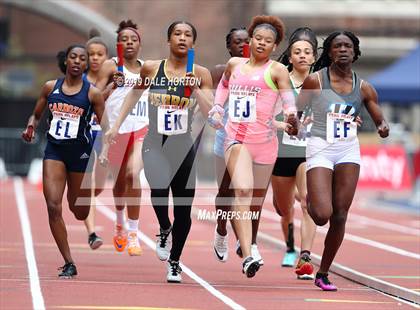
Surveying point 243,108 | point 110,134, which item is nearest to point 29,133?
point 110,134

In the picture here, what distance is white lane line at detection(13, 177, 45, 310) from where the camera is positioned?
11.4m

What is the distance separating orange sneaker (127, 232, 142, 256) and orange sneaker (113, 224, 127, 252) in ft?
2.03

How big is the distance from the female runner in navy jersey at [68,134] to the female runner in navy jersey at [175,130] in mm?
721

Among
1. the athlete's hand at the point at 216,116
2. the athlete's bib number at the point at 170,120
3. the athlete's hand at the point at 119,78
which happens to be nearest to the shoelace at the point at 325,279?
the athlete's hand at the point at 216,116

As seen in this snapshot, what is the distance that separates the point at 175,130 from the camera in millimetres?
13562

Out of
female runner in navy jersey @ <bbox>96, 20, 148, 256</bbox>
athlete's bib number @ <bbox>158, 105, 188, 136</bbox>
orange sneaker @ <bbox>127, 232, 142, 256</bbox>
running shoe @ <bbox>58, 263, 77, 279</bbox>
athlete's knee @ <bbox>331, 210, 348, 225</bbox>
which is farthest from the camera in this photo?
female runner in navy jersey @ <bbox>96, 20, 148, 256</bbox>

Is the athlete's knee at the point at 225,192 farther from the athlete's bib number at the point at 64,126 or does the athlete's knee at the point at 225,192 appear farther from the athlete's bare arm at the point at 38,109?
the athlete's bare arm at the point at 38,109

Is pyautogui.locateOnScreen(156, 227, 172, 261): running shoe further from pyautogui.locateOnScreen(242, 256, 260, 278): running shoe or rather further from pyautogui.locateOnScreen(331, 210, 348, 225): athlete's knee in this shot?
pyautogui.locateOnScreen(331, 210, 348, 225): athlete's knee

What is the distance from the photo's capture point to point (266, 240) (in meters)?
19.9

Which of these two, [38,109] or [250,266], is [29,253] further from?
[250,266]

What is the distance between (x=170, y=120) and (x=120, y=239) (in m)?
3.13

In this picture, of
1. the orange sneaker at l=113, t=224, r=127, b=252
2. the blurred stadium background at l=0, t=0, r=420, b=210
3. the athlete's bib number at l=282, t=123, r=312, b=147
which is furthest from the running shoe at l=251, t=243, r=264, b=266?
the blurred stadium background at l=0, t=0, r=420, b=210

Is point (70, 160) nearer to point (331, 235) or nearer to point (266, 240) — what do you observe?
point (331, 235)

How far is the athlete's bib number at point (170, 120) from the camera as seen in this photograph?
44.4 feet
